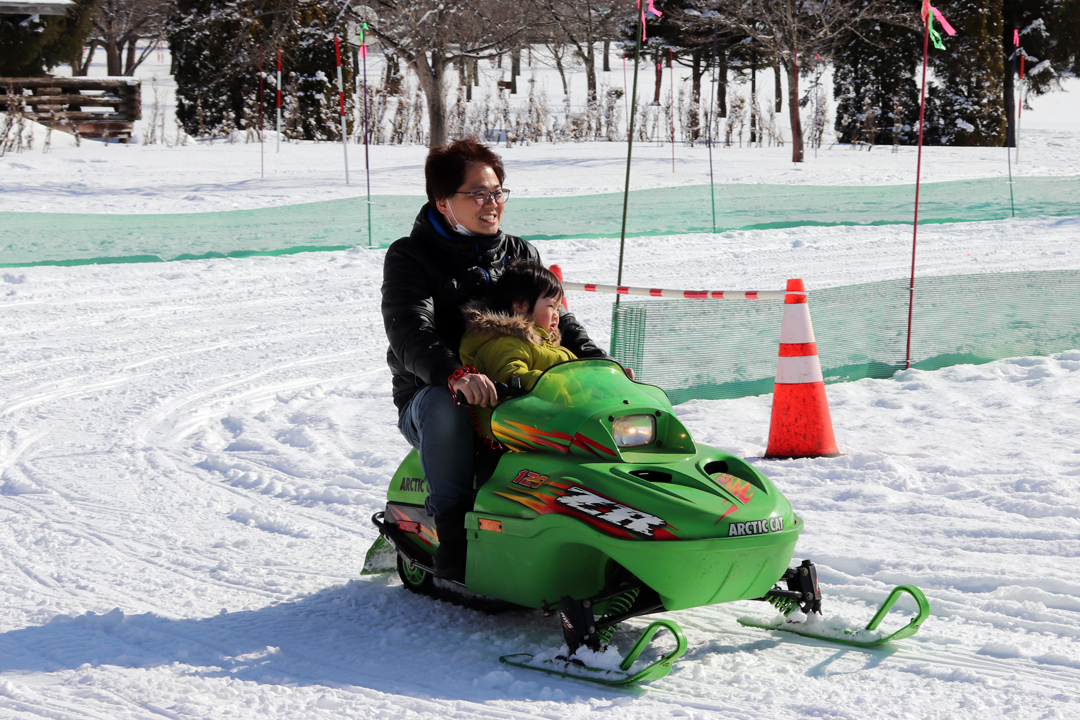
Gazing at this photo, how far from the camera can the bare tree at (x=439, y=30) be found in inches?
773

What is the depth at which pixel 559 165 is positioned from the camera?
2378 cm

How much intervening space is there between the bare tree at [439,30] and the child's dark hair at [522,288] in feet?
54.3

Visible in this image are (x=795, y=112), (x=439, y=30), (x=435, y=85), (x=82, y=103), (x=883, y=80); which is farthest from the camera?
(x=883, y=80)

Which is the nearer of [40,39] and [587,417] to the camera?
[587,417]

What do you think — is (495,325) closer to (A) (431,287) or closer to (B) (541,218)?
(A) (431,287)

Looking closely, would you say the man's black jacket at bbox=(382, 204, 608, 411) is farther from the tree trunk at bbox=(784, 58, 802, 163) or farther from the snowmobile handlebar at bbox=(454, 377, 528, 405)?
the tree trunk at bbox=(784, 58, 802, 163)

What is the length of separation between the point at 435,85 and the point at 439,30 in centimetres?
166

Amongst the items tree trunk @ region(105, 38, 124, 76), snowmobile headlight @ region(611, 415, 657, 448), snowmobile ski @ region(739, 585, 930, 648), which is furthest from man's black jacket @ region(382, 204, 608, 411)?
tree trunk @ region(105, 38, 124, 76)

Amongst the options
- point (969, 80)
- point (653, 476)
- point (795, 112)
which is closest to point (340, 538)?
point (653, 476)

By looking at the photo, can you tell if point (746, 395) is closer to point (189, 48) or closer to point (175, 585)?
point (175, 585)

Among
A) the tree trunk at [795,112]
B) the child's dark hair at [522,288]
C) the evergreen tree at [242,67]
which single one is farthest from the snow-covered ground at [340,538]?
the tree trunk at [795,112]

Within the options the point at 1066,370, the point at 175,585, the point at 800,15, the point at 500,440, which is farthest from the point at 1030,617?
the point at 800,15

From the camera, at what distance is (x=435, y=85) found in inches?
837

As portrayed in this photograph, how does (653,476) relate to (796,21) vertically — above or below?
below
